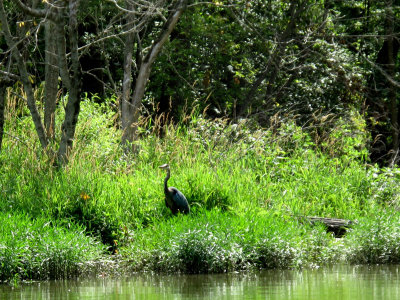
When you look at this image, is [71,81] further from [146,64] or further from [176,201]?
[146,64]

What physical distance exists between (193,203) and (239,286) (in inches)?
110

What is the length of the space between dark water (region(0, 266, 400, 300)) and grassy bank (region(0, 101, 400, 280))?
0.96 feet

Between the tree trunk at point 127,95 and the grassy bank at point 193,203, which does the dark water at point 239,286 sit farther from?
the tree trunk at point 127,95

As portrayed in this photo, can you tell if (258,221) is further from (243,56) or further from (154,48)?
(243,56)

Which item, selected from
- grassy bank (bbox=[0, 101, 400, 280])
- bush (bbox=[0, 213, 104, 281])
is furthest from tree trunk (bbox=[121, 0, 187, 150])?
bush (bbox=[0, 213, 104, 281])

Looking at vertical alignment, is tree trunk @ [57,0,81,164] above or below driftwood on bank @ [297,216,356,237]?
above

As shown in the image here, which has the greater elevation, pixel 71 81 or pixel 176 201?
pixel 71 81

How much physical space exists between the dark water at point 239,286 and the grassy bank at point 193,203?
11.5 inches

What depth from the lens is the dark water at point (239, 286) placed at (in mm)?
6223

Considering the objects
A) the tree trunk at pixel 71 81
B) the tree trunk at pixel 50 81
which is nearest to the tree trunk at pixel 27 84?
the tree trunk at pixel 71 81

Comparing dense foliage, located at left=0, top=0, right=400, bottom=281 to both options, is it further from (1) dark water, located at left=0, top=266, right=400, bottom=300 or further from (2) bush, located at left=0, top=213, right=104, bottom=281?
(1) dark water, located at left=0, top=266, right=400, bottom=300

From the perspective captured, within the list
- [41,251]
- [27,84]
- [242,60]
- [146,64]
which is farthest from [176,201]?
[242,60]

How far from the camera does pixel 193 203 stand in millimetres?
9531

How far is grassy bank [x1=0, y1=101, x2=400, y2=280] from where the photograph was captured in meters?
7.86
